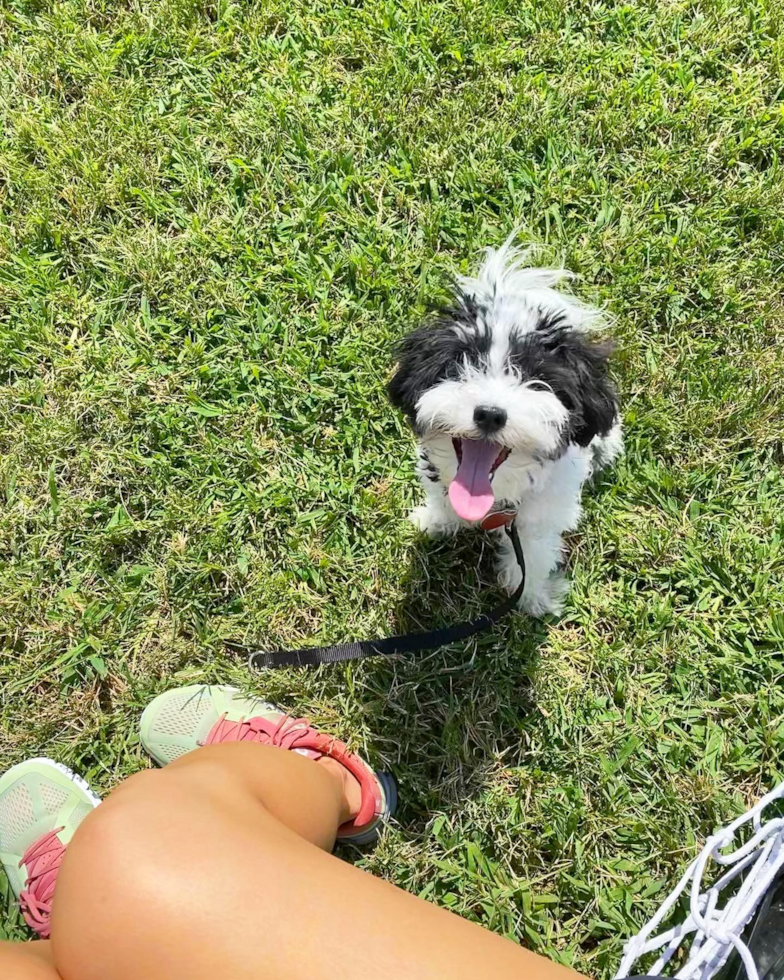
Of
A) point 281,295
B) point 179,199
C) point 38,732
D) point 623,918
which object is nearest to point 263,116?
point 179,199

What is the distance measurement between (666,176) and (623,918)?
273 cm

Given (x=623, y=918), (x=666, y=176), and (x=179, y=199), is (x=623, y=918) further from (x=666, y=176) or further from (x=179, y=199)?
(x=179, y=199)

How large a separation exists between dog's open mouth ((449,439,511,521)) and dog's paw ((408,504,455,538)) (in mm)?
512

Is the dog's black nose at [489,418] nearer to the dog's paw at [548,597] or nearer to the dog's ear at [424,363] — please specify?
the dog's ear at [424,363]

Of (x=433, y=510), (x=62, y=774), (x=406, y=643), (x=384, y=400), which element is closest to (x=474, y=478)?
(x=433, y=510)

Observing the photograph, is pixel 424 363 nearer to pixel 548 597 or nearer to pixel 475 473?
pixel 475 473

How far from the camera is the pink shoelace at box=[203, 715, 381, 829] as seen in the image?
2.25 meters

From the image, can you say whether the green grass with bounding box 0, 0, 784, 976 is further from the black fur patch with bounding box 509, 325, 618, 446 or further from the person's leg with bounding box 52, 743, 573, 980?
the person's leg with bounding box 52, 743, 573, 980

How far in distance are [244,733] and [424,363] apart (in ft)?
4.47

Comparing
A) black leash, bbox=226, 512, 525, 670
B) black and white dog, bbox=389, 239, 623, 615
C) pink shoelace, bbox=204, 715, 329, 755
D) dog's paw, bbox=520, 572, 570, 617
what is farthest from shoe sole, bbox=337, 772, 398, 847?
black and white dog, bbox=389, 239, 623, 615

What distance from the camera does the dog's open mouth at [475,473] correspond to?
6.13ft

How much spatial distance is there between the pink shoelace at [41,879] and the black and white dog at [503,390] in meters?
1.73

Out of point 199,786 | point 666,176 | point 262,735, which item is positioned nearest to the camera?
point 199,786

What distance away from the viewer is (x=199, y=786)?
1.51 m
